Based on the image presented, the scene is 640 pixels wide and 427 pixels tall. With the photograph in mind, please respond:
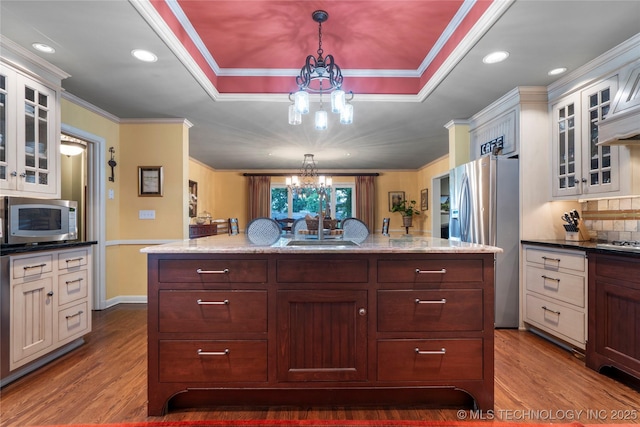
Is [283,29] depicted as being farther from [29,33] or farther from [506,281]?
[506,281]

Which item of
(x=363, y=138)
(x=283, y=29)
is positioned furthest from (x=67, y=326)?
(x=363, y=138)

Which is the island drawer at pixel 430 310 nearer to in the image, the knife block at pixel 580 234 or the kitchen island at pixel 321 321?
the kitchen island at pixel 321 321

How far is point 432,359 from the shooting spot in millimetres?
1722

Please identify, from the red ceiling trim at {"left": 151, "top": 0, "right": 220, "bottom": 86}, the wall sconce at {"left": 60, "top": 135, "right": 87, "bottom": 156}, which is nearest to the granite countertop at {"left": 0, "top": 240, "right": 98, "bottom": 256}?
the red ceiling trim at {"left": 151, "top": 0, "right": 220, "bottom": 86}

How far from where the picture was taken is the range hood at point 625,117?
82.0 inches

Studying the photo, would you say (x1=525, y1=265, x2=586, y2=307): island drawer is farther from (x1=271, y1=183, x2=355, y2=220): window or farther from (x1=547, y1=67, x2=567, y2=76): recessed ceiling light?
(x1=271, y1=183, x2=355, y2=220): window

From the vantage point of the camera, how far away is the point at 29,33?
2.19 meters

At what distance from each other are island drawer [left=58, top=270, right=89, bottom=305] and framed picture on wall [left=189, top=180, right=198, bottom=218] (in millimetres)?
4017

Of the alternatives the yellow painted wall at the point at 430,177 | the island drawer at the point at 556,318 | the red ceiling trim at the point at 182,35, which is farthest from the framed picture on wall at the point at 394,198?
the red ceiling trim at the point at 182,35

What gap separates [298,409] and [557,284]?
90.0 inches

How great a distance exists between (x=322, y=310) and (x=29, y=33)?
2.68 metres

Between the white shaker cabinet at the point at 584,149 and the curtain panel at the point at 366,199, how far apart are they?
5.34 metres

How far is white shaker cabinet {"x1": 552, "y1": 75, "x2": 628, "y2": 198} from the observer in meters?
2.47

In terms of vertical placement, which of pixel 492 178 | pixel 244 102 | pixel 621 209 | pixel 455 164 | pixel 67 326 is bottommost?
pixel 67 326
